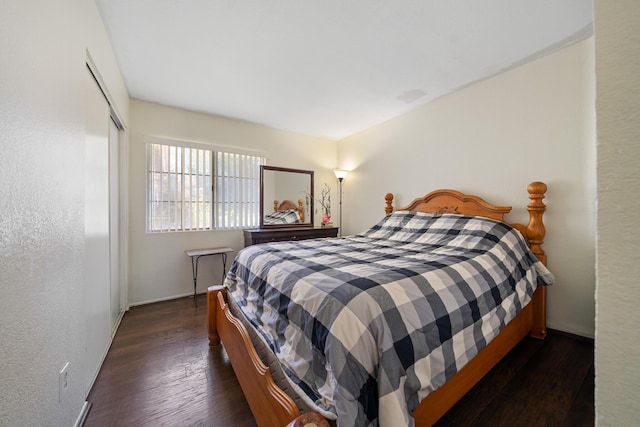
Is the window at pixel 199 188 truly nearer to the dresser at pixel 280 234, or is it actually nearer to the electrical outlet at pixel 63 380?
the dresser at pixel 280 234

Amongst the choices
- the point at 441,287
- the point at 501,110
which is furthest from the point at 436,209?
the point at 441,287

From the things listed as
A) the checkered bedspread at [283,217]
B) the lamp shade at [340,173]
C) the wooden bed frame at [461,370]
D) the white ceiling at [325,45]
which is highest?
the white ceiling at [325,45]

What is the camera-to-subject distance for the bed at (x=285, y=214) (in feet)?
12.0

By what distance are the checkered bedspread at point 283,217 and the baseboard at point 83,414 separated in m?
2.50

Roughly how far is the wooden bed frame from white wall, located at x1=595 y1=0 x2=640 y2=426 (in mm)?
694

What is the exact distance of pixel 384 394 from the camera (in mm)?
842

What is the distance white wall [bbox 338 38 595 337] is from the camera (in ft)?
6.24

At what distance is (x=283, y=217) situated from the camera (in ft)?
12.4

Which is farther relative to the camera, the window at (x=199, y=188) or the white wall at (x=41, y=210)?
the window at (x=199, y=188)

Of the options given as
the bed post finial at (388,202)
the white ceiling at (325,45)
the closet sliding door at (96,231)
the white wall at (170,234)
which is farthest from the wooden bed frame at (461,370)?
the white wall at (170,234)

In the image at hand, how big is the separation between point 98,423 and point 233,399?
0.66 m

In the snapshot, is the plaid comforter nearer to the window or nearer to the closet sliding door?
the closet sliding door

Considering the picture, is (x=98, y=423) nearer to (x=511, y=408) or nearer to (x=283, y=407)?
(x=283, y=407)

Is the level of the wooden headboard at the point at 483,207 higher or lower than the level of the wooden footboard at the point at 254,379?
higher
